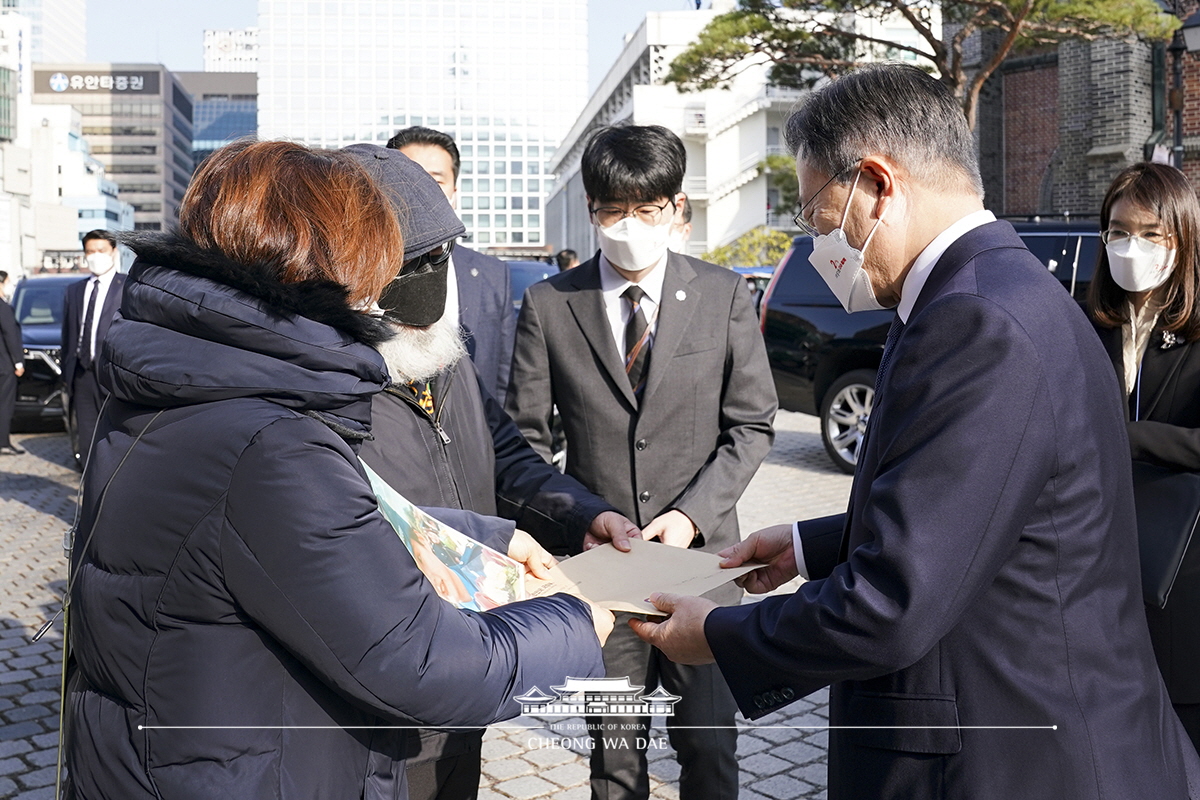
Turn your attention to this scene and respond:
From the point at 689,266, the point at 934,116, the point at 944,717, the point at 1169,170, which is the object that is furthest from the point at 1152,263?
the point at 944,717

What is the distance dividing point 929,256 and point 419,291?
3.24ft

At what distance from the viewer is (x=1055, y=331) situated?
165 cm

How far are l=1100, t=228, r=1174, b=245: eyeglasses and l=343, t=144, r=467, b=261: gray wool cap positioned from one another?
2.21 meters

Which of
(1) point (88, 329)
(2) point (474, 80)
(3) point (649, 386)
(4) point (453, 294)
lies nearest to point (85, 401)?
(1) point (88, 329)

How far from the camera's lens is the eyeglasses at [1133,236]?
334cm

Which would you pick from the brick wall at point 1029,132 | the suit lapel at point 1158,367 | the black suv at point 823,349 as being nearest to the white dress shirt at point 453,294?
the suit lapel at point 1158,367

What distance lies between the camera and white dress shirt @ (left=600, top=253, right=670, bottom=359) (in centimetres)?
339

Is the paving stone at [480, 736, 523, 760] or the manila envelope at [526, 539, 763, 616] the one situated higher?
the manila envelope at [526, 539, 763, 616]

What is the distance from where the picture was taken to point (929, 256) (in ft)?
6.05

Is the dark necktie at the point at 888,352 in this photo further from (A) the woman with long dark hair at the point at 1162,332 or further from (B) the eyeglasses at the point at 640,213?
(B) the eyeglasses at the point at 640,213

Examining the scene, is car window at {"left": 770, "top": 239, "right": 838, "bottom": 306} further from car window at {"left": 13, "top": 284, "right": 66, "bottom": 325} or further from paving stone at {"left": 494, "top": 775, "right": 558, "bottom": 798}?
car window at {"left": 13, "top": 284, "right": 66, "bottom": 325}

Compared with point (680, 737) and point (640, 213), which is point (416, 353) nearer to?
point (640, 213)

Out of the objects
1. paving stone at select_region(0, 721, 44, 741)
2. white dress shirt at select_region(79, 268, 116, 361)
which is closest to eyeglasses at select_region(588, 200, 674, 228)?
paving stone at select_region(0, 721, 44, 741)

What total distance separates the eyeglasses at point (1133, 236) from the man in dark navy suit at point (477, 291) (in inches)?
94.6
